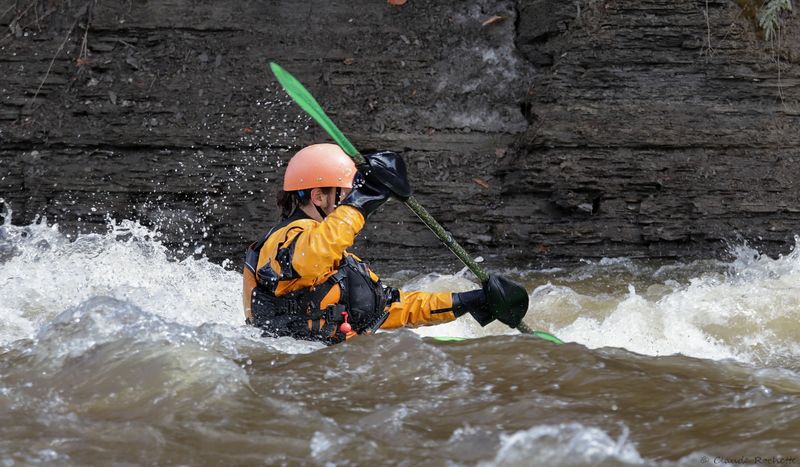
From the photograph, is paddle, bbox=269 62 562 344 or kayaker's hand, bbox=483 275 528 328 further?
kayaker's hand, bbox=483 275 528 328

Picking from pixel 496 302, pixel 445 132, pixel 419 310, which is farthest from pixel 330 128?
pixel 445 132

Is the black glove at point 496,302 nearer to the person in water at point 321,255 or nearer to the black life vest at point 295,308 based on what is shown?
the person in water at point 321,255

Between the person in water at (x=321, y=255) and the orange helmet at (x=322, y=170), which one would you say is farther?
the orange helmet at (x=322, y=170)

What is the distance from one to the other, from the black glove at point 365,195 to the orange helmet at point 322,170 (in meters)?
0.09

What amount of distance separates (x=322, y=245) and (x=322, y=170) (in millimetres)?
474

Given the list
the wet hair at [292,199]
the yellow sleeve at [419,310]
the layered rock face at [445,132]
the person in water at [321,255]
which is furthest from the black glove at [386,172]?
the layered rock face at [445,132]

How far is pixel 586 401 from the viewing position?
3049 millimetres

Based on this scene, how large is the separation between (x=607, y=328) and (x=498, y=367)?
6.87 feet

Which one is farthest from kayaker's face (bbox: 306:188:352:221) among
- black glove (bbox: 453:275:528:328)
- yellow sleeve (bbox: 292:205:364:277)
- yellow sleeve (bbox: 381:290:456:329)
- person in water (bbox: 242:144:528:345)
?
black glove (bbox: 453:275:528:328)

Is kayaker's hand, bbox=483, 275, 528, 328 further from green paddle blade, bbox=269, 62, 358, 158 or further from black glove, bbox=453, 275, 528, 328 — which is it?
Result: green paddle blade, bbox=269, 62, 358, 158

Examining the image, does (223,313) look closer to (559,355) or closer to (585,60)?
(559,355)

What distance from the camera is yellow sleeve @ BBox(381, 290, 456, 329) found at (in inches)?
168

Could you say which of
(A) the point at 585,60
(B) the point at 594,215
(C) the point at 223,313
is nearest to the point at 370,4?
(A) the point at 585,60

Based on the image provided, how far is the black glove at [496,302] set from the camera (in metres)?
4.22
